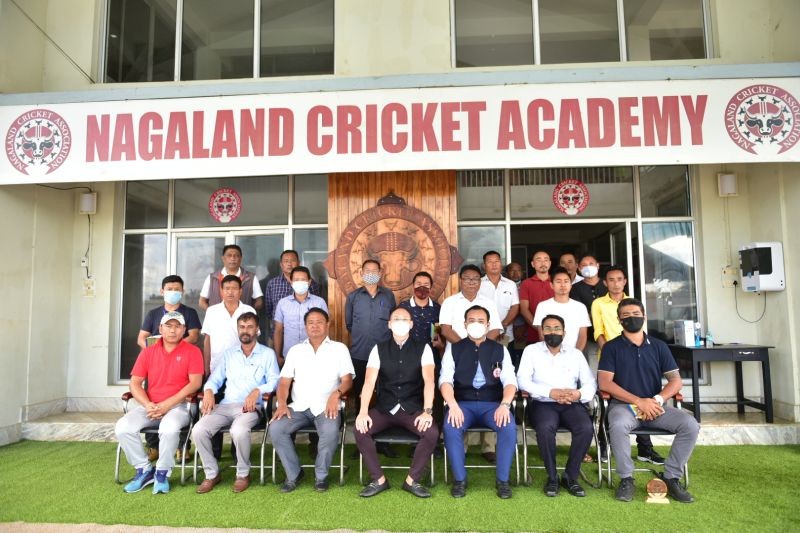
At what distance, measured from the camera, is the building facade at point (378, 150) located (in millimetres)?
4809

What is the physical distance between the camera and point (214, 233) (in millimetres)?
6418

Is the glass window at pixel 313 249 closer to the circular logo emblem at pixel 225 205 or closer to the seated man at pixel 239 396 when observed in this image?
the circular logo emblem at pixel 225 205

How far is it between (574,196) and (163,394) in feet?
15.9

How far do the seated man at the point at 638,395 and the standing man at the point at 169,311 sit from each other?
12.0ft

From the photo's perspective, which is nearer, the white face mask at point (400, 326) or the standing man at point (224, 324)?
the white face mask at point (400, 326)

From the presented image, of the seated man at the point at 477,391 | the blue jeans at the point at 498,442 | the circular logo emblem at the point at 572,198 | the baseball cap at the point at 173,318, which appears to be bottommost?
the blue jeans at the point at 498,442

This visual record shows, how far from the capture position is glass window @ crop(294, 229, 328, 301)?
6117mm

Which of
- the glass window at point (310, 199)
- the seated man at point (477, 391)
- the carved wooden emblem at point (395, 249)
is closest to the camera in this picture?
the seated man at point (477, 391)

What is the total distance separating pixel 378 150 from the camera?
4.90 meters

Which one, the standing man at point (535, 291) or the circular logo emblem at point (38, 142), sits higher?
the circular logo emblem at point (38, 142)

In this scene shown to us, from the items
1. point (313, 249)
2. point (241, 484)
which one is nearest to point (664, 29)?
point (313, 249)

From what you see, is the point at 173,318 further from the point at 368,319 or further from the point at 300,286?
the point at 368,319

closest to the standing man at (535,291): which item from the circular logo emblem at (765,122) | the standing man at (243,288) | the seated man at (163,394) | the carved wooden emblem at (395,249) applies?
the carved wooden emblem at (395,249)

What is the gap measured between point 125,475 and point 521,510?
3213 mm
